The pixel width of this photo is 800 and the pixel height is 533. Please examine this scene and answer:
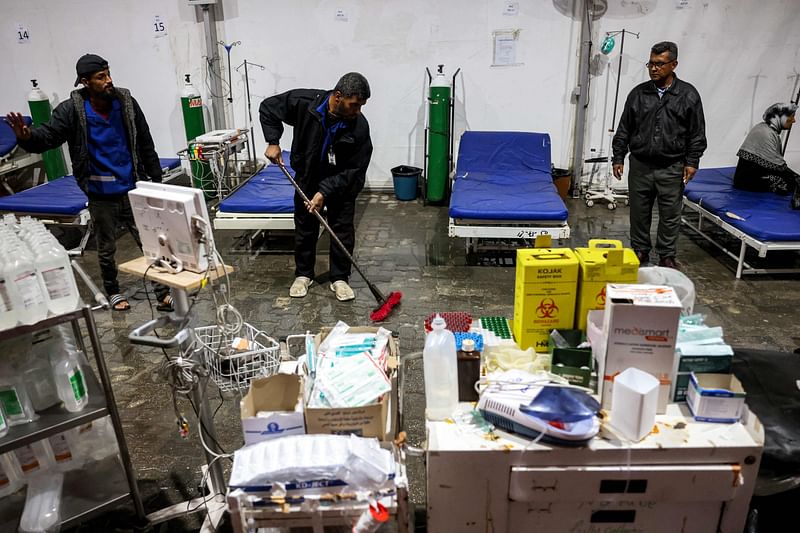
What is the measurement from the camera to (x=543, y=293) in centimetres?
207

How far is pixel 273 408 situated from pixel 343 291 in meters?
2.23

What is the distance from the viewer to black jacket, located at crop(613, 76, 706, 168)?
420cm

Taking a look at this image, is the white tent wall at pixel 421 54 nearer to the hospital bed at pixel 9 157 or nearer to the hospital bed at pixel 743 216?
the hospital bed at pixel 9 157

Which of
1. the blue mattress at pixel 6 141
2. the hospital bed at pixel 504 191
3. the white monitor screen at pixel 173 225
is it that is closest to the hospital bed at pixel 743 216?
the hospital bed at pixel 504 191

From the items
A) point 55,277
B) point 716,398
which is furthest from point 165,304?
point 716,398

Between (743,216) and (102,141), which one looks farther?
(743,216)

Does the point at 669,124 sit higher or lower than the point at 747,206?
higher

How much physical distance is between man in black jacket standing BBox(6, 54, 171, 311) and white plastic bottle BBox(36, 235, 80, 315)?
1.72m

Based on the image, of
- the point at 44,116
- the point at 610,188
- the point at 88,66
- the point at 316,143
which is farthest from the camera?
the point at 610,188

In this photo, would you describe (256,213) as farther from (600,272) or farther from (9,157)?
(600,272)

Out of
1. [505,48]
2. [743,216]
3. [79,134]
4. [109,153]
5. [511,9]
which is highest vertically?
[511,9]

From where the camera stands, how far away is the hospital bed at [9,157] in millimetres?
5898

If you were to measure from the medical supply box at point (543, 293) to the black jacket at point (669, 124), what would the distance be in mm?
2664

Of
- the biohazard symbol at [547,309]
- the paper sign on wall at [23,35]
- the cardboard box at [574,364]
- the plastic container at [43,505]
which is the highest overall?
the paper sign on wall at [23,35]
